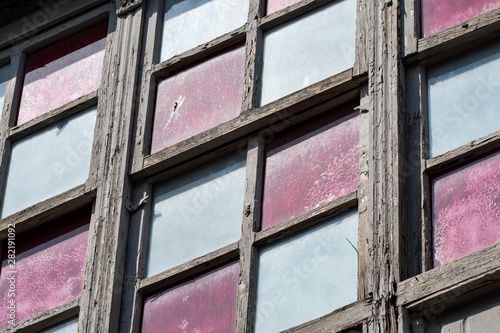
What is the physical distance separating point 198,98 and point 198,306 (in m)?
1.17

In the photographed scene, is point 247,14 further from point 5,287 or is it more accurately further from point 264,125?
point 5,287

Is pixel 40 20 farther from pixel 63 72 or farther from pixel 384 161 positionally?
pixel 384 161

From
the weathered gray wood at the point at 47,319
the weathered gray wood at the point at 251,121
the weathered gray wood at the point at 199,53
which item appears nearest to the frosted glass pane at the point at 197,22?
the weathered gray wood at the point at 199,53

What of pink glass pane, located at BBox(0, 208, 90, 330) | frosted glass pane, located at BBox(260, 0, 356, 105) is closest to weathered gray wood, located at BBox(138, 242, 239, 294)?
pink glass pane, located at BBox(0, 208, 90, 330)

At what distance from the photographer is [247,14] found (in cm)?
617

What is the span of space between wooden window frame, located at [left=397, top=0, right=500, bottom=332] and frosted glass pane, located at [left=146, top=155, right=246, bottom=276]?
85 cm

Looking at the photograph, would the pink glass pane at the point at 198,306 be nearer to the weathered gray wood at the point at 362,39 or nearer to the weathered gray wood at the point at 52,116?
the weathered gray wood at the point at 362,39

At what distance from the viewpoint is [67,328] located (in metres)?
5.64

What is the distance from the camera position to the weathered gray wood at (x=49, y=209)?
594 cm

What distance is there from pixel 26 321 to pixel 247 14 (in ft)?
6.06

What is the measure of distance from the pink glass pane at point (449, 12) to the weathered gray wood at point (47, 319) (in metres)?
2.01

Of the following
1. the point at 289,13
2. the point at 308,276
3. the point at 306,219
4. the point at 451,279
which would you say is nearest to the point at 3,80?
the point at 289,13

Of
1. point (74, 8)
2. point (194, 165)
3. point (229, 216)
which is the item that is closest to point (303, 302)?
point (229, 216)

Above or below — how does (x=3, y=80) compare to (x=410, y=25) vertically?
above
